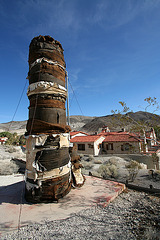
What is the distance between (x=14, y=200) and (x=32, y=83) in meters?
5.01

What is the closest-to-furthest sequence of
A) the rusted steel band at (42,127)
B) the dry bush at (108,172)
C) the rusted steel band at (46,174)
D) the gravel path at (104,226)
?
the gravel path at (104,226)
the rusted steel band at (46,174)
the rusted steel band at (42,127)
the dry bush at (108,172)

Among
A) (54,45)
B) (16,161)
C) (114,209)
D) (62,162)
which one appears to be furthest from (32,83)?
(16,161)

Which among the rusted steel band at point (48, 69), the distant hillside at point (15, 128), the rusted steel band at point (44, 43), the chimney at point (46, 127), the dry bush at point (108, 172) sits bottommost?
the dry bush at point (108, 172)

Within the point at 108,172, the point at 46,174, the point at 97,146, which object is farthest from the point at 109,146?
the point at 46,174

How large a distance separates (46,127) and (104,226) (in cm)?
375

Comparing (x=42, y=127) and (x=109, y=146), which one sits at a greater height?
(x=42, y=127)

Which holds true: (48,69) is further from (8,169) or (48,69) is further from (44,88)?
(8,169)

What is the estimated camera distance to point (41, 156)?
4.86m

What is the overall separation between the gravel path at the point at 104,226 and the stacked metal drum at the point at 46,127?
1433 mm

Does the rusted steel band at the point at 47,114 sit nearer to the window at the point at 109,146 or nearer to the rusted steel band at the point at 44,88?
the rusted steel band at the point at 44,88

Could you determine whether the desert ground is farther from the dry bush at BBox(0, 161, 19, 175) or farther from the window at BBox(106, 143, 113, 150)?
the window at BBox(106, 143, 113, 150)

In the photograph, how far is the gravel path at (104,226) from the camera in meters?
3.11

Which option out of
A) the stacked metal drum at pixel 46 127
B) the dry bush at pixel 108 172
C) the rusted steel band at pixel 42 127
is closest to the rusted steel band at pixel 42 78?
the stacked metal drum at pixel 46 127

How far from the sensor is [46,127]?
5066 millimetres
